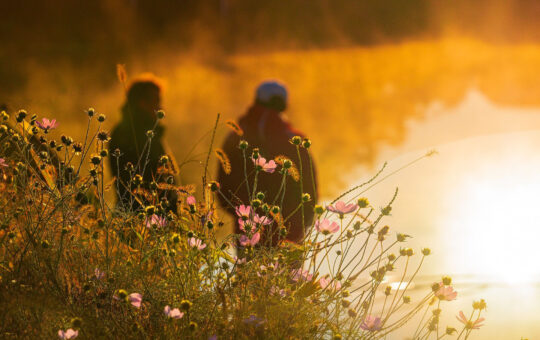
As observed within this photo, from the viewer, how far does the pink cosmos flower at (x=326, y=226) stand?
6.77ft

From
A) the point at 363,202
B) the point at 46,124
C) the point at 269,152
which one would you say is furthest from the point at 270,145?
the point at 363,202

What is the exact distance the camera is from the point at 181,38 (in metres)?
12.4

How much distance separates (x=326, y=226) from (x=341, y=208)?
104mm

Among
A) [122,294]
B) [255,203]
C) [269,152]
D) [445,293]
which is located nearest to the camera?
[122,294]

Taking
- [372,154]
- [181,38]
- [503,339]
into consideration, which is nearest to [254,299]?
[503,339]

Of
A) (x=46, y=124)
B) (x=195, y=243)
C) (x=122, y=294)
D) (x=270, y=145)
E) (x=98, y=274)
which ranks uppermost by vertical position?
(x=270, y=145)

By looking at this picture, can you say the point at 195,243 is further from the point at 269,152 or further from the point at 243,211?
the point at 269,152

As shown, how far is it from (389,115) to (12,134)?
58.9 ft

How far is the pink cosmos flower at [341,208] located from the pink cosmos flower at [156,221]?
56cm

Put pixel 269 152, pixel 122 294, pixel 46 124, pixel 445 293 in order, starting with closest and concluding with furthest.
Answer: pixel 122 294
pixel 445 293
pixel 46 124
pixel 269 152

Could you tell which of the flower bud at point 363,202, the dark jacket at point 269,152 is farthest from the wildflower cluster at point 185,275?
the dark jacket at point 269,152

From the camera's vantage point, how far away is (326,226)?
2.08 meters

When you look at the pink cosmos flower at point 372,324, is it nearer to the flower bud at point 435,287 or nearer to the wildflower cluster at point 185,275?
the wildflower cluster at point 185,275

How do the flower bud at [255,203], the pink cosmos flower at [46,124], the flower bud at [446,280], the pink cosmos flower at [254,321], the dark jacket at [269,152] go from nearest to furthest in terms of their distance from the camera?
the pink cosmos flower at [254,321], the flower bud at [255,203], the flower bud at [446,280], the pink cosmos flower at [46,124], the dark jacket at [269,152]
